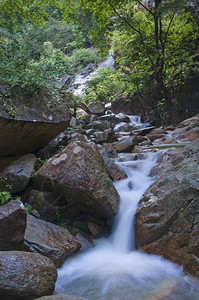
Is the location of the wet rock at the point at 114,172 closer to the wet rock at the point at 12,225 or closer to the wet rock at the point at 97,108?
the wet rock at the point at 12,225

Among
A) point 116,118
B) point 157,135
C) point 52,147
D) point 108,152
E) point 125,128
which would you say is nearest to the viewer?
point 52,147

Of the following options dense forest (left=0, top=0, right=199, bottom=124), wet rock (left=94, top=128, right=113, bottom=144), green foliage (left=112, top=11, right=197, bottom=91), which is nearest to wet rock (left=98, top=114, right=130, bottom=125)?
dense forest (left=0, top=0, right=199, bottom=124)

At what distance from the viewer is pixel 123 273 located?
3000 mm

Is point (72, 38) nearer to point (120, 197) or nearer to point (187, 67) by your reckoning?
point (187, 67)

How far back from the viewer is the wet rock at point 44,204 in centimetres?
411

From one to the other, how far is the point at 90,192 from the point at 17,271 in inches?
74.1

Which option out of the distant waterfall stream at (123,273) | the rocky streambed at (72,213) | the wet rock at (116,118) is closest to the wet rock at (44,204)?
the rocky streambed at (72,213)

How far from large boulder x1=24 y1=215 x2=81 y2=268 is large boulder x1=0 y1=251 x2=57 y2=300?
2.03 ft

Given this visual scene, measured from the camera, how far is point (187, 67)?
1048 cm

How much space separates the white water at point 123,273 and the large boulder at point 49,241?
8.3 inches

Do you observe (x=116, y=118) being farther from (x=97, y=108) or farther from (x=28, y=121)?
(x=28, y=121)

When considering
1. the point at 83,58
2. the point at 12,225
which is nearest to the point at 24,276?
the point at 12,225

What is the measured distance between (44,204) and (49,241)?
0.98 m

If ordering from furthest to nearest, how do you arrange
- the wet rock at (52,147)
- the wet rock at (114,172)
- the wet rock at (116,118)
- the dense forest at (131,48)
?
1. the wet rock at (116,118)
2. the wet rock at (52,147)
3. the wet rock at (114,172)
4. the dense forest at (131,48)
